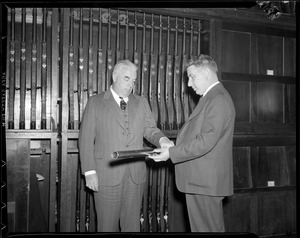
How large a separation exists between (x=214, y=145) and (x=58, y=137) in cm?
152

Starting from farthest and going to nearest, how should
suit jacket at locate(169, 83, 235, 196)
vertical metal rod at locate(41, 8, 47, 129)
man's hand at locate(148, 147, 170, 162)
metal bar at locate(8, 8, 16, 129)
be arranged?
vertical metal rod at locate(41, 8, 47, 129) → metal bar at locate(8, 8, 16, 129) → man's hand at locate(148, 147, 170, 162) → suit jacket at locate(169, 83, 235, 196)

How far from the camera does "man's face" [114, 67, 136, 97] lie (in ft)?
8.07

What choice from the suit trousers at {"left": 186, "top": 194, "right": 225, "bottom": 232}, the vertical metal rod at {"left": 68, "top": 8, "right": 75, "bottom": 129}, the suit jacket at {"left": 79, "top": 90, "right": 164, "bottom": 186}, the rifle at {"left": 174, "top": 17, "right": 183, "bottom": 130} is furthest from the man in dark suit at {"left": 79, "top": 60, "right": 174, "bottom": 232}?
the rifle at {"left": 174, "top": 17, "right": 183, "bottom": 130}

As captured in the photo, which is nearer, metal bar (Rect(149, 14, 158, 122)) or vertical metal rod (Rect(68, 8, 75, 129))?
vertical metal rod (Rect(68, 8, 75, 129))

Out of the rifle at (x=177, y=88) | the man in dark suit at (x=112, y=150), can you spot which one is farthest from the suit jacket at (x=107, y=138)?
the rifle at (x=177, y=88)

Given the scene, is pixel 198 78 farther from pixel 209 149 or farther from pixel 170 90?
pixel 170 90

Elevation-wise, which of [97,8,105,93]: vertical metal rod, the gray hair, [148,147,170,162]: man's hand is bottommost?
[148,147,170,162]: man's hand

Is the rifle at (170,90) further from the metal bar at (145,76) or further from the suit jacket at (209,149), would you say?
the suit jacket at (209,149)

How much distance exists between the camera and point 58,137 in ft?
9.50

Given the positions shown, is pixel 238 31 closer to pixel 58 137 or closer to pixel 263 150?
pixel 263 150

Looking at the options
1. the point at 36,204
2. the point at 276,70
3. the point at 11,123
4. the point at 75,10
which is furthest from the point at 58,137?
the point at 276,70

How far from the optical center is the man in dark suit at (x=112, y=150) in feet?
7.86

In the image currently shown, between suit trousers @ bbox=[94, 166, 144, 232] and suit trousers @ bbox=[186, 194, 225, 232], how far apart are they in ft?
1.74

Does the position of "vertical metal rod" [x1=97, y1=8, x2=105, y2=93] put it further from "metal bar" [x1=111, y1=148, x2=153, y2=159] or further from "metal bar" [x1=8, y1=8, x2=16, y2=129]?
"metal bar" [x1=111, y1=148, x2=153, y2=159]
